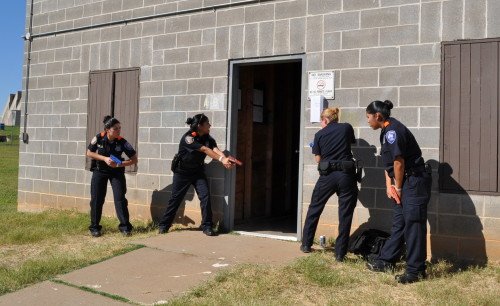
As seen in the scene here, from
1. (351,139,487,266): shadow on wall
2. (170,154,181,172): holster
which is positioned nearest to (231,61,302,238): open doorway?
(170,154,181,172): holster

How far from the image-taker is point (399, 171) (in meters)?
4.98

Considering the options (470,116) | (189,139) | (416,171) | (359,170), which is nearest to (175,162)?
(189,139)

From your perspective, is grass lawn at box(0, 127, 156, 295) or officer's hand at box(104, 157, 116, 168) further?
officer's hand at box(104, 157, 116, 168)

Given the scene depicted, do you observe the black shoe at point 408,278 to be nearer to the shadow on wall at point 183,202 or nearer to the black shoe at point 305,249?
the black shoe at point 305,249

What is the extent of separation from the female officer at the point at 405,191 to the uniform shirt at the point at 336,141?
1.91 ft

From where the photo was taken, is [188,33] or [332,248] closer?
[332,248]

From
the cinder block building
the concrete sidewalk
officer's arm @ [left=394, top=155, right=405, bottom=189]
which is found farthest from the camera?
the cinder block building

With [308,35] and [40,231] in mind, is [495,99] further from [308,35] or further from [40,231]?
[40,231]

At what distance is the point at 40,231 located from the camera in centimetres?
728

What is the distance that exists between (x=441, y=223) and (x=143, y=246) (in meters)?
3.69

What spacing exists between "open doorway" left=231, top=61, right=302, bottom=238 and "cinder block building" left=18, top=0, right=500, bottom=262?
3 centimetres

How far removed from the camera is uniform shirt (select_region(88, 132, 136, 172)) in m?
7.16

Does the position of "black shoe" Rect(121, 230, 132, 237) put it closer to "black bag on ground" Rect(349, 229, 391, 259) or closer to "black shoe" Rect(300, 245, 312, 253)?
"black shoe" Rect(300, 245, 312, 253)

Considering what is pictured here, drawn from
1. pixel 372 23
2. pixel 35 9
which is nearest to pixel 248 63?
pixel 372 23
